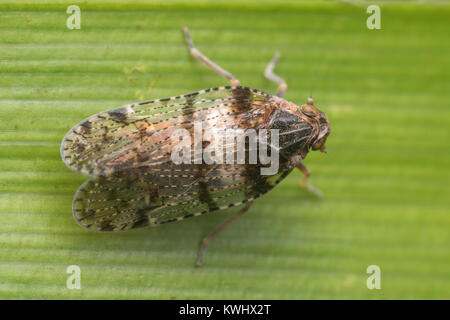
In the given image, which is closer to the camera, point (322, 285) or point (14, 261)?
point (14, 261)

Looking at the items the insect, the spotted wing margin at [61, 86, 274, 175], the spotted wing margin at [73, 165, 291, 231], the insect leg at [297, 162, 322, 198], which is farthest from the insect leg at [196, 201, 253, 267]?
the spotted wing margin at [61, 86, 274, 175]

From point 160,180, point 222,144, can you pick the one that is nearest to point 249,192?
point 222,144

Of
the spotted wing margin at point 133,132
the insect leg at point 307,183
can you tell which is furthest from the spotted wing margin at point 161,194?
the insect leg at point 307,183

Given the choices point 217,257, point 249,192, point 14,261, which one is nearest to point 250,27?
point 249,192

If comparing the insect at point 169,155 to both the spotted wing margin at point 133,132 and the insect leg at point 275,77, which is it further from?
the insect leg at point 275,77

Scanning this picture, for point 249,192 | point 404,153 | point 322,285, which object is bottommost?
point 322,285

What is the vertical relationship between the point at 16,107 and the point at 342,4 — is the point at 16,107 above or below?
below

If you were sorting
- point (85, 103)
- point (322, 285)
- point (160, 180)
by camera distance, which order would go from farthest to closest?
1. point (322, 285)
2. point (85, 103)
3. point (160, 180)

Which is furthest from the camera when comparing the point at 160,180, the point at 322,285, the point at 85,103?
the point at 322,285

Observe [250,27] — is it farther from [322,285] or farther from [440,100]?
[322,285]
